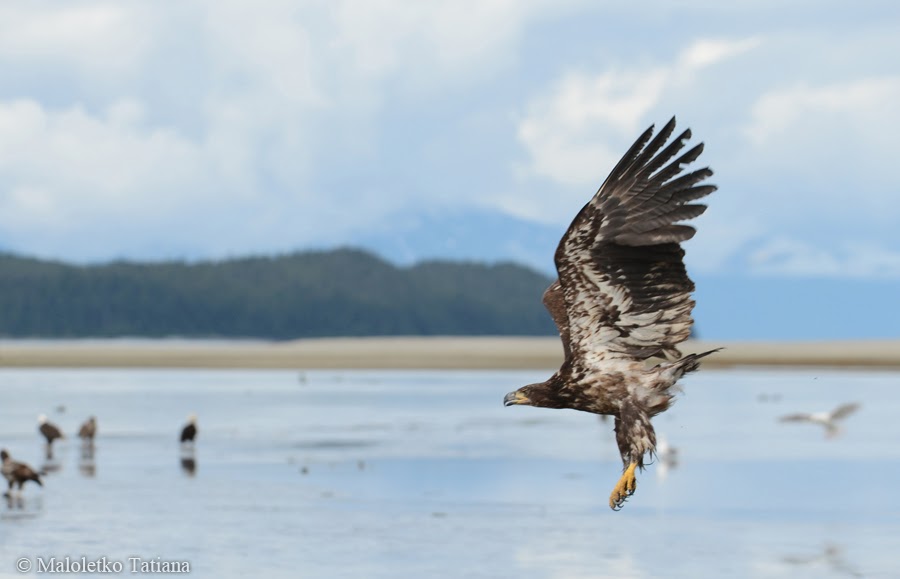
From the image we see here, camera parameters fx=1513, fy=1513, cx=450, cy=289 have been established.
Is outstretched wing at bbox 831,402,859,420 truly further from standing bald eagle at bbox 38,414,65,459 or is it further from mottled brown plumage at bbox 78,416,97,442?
standing bald eagle at bbox 38,414,65,459

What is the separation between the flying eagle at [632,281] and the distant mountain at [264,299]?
109071 millimetres

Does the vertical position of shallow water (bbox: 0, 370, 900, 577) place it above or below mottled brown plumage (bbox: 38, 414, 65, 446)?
below

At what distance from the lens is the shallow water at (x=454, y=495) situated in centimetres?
1483

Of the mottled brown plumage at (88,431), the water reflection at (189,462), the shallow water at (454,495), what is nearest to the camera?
the shallow water at (454,495)

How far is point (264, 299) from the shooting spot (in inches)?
5089

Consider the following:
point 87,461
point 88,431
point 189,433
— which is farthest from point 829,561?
point 88,431

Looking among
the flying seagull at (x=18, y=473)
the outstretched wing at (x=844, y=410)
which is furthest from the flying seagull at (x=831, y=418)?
the flying seagull at (x=18, y=473)

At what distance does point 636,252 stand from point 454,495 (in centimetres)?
993

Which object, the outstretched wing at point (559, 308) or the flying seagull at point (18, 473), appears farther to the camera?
the flying seagull at point (18, 473)

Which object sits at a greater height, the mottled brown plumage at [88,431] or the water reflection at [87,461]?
the mottled brown plumage at [88,431]

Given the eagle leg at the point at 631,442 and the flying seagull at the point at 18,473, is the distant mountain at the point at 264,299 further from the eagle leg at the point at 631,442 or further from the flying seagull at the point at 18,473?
the eagle leg at the point at 631,442

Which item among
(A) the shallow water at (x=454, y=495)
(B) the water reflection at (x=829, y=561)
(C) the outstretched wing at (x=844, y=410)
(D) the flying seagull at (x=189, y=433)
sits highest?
(C) the outstretched wing at (x=844, y=410)

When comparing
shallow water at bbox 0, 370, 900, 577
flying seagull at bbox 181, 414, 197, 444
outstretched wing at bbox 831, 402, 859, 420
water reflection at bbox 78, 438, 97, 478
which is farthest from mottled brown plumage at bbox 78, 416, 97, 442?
outstretched wing at bbox 831, 402, 859, 420

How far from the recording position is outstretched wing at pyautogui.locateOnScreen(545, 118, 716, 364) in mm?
10188
